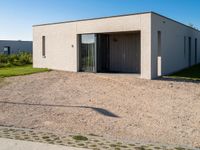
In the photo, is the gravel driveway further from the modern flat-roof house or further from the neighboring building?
the neighboring building


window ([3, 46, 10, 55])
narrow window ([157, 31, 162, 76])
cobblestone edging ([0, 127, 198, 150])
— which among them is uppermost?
window ([3, 46, 10, 55])

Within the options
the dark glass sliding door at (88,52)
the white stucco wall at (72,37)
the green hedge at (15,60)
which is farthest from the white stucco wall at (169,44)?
the green hedge at (15,60)

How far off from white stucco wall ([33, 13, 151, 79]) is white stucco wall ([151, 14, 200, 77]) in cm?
49

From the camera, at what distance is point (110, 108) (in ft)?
31.1

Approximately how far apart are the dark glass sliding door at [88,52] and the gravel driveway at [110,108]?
15.6 feet

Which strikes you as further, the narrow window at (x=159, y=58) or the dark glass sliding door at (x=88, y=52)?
the dark glass sliding door at (x=88, y=52)

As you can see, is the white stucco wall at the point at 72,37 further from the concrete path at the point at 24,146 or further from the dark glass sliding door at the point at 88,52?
the concrete path at the point at 24,146

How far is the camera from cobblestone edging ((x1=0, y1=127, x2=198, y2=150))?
5.43 m

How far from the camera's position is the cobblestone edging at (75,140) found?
5.43 metres

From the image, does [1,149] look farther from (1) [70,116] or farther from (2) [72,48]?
(2) [72,48]

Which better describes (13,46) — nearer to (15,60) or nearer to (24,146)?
(15,60)

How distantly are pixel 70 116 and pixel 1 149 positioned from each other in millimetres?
3255

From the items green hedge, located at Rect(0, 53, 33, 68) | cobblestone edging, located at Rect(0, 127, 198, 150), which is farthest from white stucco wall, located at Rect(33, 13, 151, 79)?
cobblestone edging, located at Rect(0, 127, 198, 150)

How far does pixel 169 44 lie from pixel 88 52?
591 cm
